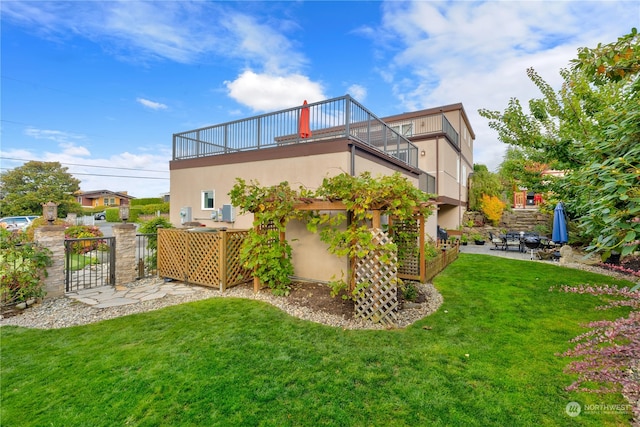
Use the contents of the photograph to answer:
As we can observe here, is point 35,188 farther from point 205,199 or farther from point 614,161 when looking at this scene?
point 614,161

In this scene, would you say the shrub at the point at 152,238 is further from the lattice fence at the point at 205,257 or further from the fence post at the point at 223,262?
the fence post at the point at 223,262

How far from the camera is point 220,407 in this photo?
2824 mm

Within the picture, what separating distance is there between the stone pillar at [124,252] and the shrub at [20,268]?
5.05ft

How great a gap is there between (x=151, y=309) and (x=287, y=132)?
18.9 feet

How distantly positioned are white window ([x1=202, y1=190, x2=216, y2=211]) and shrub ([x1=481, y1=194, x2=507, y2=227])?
17282 mm

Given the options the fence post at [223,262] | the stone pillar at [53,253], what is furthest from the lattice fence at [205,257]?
the stone pillar at [53,253]

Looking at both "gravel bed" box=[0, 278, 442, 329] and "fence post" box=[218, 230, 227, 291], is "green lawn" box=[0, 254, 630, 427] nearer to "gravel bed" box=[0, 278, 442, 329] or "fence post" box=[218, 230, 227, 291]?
"gravel bed" box=[0, 278, 442, 329]

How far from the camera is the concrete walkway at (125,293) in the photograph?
6141 mm

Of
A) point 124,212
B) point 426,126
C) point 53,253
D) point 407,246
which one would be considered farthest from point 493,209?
point 53,253

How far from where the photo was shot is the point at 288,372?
345 cm

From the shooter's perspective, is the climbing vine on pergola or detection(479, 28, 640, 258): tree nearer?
detection(479, 28, 640, 258): tree

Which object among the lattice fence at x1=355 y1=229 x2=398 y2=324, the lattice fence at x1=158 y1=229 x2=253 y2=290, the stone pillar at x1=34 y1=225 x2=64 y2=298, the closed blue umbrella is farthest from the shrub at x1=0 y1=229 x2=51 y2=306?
the closed blue umbrella

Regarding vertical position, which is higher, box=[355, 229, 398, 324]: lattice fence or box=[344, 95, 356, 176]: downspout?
box=[344, 95, 356, 176]: downspout

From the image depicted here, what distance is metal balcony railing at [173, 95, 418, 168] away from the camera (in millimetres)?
7344
